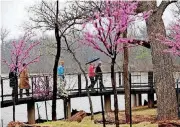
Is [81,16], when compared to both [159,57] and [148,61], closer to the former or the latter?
[159,57]

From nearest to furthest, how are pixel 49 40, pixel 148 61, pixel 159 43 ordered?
1. pixel 159 43
2. pixel 49 40
3. pixel 148 61

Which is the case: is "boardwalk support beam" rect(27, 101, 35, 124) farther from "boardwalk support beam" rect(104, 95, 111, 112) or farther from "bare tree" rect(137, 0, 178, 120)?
"bare tree" rect(137, 0, 178, 120)

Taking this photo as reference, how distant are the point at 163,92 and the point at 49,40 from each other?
23.9ft

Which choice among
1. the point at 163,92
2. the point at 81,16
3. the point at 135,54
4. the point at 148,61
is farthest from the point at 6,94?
the point at 148,61

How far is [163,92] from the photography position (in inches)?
446

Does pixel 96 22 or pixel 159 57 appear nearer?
pixel 96 22

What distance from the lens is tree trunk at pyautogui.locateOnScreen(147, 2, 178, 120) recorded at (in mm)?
11219

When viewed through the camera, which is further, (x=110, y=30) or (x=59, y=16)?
(x=59, y=16)

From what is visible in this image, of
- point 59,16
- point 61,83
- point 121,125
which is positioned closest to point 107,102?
point 61,83

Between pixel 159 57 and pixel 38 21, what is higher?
pixel 38 21

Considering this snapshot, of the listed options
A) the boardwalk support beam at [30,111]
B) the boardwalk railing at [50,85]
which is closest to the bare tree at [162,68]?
the boardwalk railing at [50,85]

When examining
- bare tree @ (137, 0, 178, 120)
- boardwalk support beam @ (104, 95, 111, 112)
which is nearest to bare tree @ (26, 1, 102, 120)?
bare tree @ (137, 0, 178, 120)

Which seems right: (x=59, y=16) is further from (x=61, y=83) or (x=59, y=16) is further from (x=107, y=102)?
(x=107, y=102)

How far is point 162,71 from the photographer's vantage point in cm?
1128
